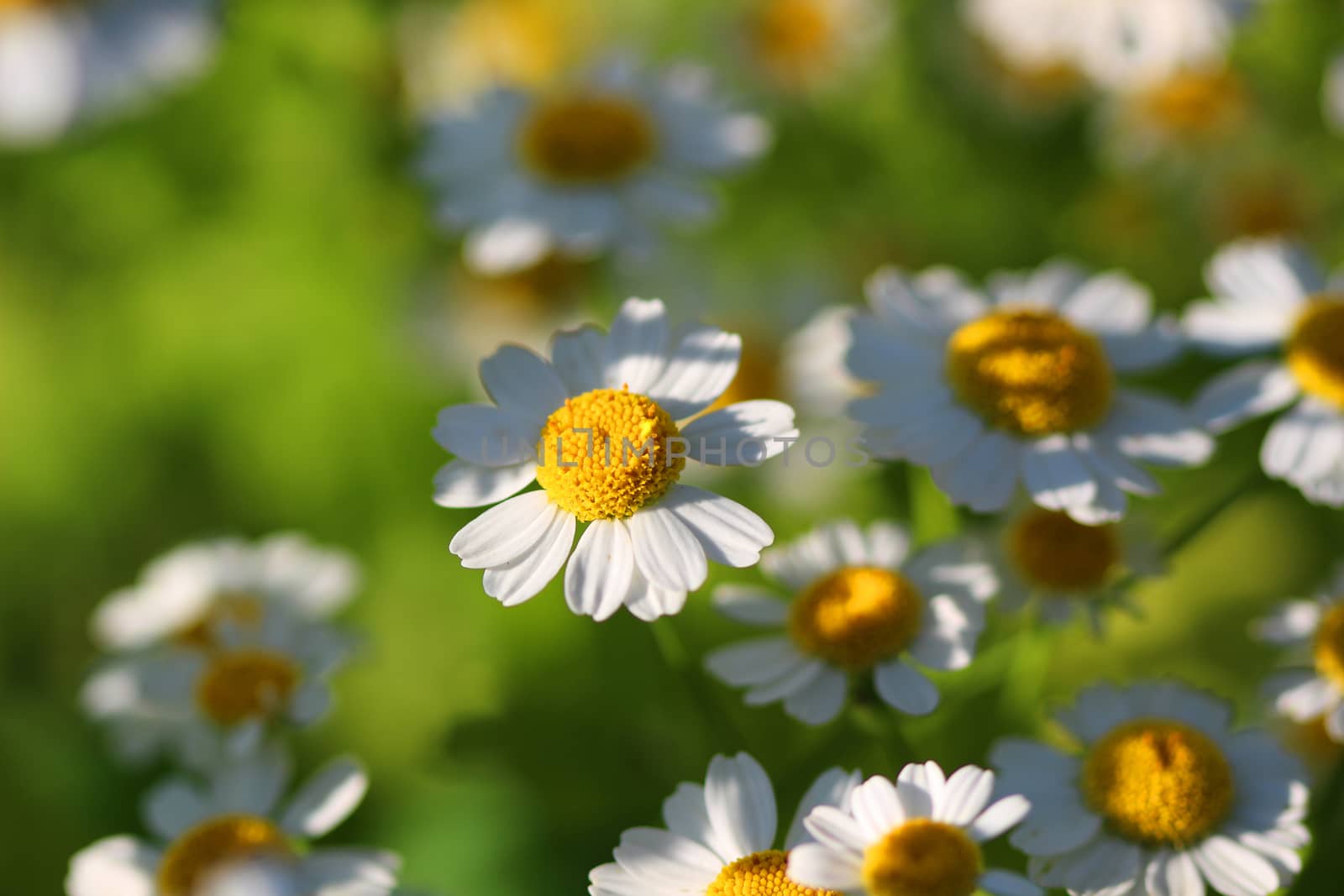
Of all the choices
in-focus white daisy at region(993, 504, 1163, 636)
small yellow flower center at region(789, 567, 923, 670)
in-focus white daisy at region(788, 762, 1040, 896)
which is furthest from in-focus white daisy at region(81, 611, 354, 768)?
in-focus white daisy at region(993, 504, 1163, 636)

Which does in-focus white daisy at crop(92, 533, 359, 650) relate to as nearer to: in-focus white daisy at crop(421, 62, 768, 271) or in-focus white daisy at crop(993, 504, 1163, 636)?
in-focus white daisy at crop(421, 62, 768, 271)

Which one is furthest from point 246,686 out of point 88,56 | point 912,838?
point 88,56

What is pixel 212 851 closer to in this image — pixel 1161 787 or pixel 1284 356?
pixel 1161 787

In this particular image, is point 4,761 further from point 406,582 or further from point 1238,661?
point 1238,661

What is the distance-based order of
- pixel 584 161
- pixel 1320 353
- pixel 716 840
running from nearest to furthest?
1. pixel 716 840
2. pixel 1320 353
3. pixel 584 161

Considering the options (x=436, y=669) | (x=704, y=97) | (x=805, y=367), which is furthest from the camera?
(x=436, y=669)

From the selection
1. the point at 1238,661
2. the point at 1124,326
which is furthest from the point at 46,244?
the point at 1238,661

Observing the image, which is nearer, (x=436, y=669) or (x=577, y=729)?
(x=577, y=729)
